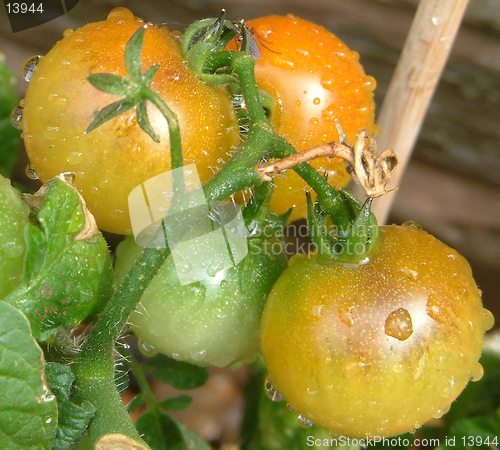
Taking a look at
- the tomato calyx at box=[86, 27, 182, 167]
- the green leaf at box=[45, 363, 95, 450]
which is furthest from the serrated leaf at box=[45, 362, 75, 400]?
the tomato calyx at box=[86, 27, 182, 167]

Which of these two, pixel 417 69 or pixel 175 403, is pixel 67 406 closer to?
pixel 175 403

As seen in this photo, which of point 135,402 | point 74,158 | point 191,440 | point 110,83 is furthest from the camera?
point 191,440

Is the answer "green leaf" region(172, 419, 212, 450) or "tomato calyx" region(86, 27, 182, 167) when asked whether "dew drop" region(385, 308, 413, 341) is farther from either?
"green leaf" region(172, 419, 212, 450)

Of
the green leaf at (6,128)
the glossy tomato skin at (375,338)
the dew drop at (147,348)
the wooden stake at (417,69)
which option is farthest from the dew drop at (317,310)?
the green leaf at (6,128)

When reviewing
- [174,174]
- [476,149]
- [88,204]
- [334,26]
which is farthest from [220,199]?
[476,149]

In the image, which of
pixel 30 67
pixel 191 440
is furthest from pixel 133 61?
pixel 191 440

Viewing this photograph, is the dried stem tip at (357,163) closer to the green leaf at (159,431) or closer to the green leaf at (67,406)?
the green leaf at (67,406)
